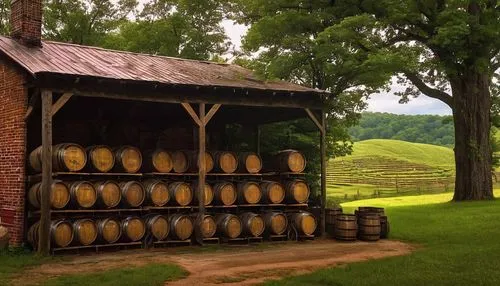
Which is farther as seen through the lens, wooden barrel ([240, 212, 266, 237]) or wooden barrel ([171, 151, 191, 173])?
wooden barrel ([240, 212, 266, 237])

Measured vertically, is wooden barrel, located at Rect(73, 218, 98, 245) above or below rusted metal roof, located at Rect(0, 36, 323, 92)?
below

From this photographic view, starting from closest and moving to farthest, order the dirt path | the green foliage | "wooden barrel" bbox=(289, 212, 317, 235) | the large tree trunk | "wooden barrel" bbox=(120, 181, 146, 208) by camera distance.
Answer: the dirt path, "wooden barrel" bbox=(120, 181, 146, 208), "wooden barrel" bbox=(289, 212, 317, 235), the large tree trunk, the green foliage

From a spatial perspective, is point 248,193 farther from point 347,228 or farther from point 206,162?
point 347,228

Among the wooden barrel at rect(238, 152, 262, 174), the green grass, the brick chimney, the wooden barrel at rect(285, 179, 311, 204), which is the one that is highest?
the brick chimney

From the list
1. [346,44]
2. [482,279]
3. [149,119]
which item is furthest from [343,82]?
[482,279]

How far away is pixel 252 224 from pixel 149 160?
3.07 meters

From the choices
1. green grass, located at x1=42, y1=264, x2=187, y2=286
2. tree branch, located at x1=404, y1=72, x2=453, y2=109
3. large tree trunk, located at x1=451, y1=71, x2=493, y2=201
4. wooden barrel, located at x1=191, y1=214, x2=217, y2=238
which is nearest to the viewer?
green grass, located at x1=42, y1=264, x2=187, y2=286

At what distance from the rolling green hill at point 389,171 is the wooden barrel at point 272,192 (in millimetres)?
24821

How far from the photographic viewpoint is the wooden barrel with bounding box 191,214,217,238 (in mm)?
13047

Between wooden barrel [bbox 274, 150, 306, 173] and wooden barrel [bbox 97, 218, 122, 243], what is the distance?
496 centimetres

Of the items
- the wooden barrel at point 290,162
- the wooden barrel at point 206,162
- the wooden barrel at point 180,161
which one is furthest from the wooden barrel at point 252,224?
the wooden barrel at point 180,161

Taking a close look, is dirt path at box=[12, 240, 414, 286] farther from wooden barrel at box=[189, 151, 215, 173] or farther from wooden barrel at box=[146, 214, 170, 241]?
wooden barrel at box=[189, 151, 215, 173]

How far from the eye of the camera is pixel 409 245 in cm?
1355

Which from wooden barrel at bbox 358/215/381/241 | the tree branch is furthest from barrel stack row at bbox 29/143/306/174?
the tree branch
